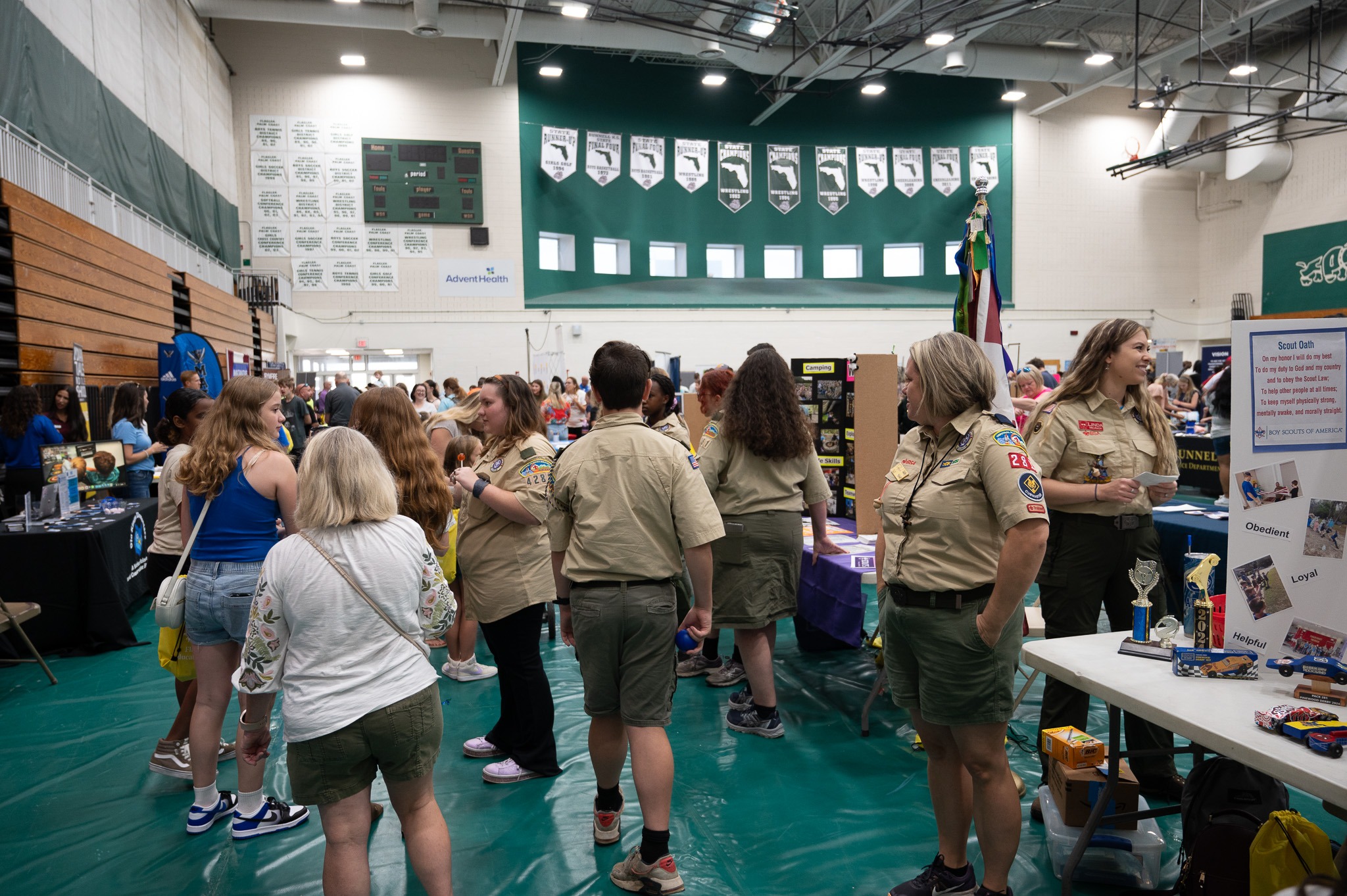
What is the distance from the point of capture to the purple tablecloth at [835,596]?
12.0 ft

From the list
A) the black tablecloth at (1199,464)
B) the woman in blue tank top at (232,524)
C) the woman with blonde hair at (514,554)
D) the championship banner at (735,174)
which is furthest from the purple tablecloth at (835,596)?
the championship banner at (735,174)

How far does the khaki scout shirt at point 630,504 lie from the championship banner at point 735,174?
48.9 ft

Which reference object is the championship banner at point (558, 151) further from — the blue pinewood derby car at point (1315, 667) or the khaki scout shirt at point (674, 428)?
the blue pinewood derby car at point (1315, 667)

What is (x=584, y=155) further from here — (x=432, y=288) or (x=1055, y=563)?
(x=1055, y=563)

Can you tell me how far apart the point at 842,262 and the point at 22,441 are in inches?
572

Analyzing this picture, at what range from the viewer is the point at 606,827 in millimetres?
2541

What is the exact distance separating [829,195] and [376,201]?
8897mm

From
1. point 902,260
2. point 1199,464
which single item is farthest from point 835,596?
point 902,260

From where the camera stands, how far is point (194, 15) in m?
12.6

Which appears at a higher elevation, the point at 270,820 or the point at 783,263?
the point at 783,263

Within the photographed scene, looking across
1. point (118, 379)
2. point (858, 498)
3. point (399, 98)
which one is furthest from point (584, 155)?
point (858, 498)

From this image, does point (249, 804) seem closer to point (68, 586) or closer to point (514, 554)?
point (514, 554)

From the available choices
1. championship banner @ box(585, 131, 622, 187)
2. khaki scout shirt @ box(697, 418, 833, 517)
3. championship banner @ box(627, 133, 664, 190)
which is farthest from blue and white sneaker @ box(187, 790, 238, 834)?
championship banner @ box(627, 133, 664, 190)

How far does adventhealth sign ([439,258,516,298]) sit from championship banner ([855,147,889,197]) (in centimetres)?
737
